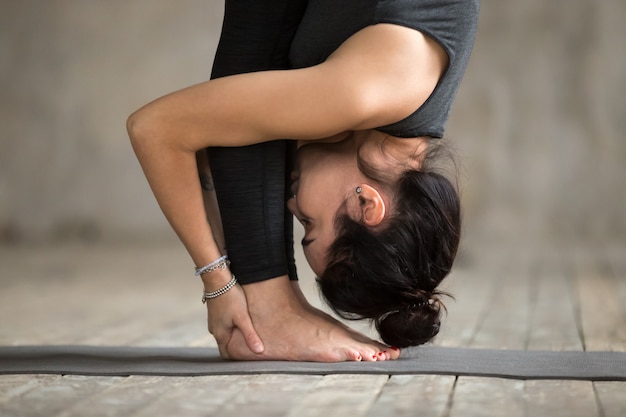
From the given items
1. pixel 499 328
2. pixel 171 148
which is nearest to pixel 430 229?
pixel 171 148

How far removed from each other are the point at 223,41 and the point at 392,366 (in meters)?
0.88

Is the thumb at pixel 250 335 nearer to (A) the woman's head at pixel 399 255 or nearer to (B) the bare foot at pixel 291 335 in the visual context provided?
(B) the bare foot at pixel 291 335

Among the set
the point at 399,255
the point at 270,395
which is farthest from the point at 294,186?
the point at 270,395

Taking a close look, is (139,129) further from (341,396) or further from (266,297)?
(341,396)

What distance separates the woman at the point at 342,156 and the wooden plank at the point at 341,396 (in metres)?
0.23

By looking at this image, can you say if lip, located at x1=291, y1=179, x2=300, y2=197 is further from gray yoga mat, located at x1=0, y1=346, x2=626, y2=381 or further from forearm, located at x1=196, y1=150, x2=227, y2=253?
gray yoga mat, located at x1=0, y1=346, x2=626, y2=381

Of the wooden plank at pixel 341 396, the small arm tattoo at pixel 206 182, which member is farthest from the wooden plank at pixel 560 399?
the small arm tattoo at pixel 206 182

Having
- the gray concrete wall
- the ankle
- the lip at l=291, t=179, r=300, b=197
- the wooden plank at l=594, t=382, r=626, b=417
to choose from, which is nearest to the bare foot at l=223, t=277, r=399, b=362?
the ankle

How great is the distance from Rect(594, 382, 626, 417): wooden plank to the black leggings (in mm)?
807

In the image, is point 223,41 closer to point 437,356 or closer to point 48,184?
point 437,356

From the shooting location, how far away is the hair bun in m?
2.32

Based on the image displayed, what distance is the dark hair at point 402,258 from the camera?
2.23 metres

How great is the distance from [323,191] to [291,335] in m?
0.35

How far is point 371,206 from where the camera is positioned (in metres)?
2.26
